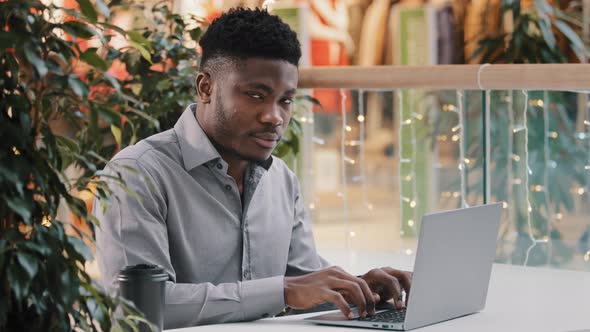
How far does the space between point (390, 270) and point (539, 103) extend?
5.73ft

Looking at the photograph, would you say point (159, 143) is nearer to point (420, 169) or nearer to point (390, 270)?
point (390, 270)

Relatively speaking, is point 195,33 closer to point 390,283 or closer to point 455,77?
point 455,77

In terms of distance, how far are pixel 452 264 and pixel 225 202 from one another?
1.93 feet

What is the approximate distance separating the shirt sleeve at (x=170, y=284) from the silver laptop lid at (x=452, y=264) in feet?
0.99

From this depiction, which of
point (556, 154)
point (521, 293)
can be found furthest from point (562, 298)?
point (556, 154)

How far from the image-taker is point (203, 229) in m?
2.36

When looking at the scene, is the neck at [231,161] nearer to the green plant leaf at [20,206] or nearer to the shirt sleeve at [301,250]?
the shirt sleeve at [301,250]

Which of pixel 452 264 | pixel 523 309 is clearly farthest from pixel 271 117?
pixel 523 309

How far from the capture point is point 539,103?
3787mm

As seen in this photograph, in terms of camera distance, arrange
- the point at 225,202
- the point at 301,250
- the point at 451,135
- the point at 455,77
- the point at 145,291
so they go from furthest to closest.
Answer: the point at 451,135 < the point at 455,77 < the point at 301,250 < the point at 225,202 < the point at 145,291

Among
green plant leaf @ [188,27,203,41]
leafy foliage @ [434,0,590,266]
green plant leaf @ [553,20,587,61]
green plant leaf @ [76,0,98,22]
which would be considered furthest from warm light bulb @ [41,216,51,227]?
green plant leaf @ [553,20,587,61]

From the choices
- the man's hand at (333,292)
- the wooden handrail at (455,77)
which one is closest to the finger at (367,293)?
the man's hand at (333,292)

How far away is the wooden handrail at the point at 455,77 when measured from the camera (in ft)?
9.37

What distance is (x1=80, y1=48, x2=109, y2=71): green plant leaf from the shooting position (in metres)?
1.54
